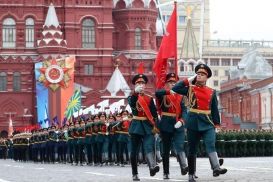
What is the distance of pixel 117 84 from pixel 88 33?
19.5 ft

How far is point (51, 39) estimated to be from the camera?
78312 millimetres

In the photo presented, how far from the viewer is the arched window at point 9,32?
80188 mm

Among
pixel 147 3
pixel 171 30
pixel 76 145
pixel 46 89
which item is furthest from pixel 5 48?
pixel 171 30

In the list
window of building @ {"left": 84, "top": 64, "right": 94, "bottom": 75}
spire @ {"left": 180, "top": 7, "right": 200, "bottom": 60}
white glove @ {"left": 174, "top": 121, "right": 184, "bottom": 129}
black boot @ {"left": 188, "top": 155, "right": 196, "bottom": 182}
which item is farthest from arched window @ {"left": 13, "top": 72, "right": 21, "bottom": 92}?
black boot @ {"left": 188, "top": 155, "right": 196, "bottom": 182}

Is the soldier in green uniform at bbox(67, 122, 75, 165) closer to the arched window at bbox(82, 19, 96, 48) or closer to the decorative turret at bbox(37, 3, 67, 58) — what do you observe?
the decorative turret at bbox(37, 3, 67, 58)

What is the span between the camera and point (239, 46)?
166 metres

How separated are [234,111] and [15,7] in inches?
1209

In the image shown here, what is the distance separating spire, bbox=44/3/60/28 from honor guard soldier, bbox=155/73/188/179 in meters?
61.0

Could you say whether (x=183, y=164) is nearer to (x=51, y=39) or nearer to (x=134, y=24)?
(x=51, y=39)

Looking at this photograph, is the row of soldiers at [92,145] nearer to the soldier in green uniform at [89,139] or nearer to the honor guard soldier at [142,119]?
the soldier in green uniform at [89,139]

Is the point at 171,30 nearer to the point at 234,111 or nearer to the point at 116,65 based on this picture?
the point at 116,65

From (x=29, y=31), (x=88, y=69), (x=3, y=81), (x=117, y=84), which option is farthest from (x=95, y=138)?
(x=88, y=69)

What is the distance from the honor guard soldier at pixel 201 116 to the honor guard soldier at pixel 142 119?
179 cm

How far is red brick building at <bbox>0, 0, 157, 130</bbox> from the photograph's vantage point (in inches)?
3115
